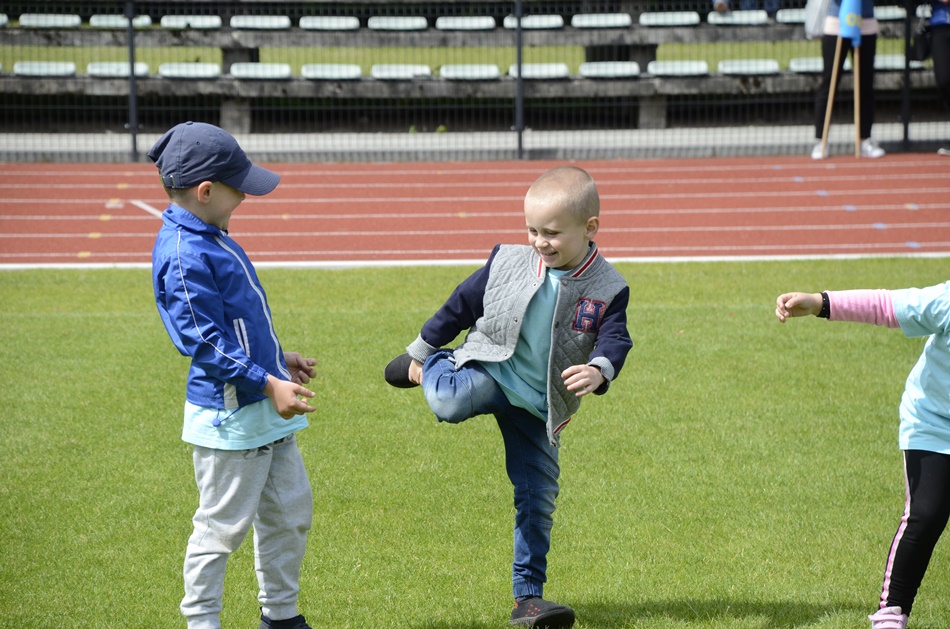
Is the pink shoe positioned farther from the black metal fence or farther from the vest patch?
the black metal fence

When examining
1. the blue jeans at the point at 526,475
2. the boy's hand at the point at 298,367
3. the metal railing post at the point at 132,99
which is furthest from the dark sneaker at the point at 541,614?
the metal railing post at the point at 132,99

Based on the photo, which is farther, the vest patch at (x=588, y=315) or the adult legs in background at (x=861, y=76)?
the adult legs in background at (x=861, y=76)

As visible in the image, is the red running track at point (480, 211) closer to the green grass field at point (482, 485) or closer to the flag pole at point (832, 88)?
the flag pole at point (832, 88)

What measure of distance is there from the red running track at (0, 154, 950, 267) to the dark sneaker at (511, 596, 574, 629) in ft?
24.0

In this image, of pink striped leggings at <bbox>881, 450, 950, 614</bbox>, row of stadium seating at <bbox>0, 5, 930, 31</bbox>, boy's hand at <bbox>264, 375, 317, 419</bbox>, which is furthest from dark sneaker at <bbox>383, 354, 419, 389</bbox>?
row of stadium seating at <bbox>0, 5, 930, 31</bbox>

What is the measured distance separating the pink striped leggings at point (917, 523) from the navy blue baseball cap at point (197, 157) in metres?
2.41

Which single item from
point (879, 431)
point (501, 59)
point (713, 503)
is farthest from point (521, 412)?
point (501, 59)

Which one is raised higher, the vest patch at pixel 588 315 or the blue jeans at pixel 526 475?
the vest patch at pixel 588 315

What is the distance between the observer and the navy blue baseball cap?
142 inches

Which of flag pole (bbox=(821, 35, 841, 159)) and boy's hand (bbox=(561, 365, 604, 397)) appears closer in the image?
boy's hand (bbox=(561, 365, 604, 397))

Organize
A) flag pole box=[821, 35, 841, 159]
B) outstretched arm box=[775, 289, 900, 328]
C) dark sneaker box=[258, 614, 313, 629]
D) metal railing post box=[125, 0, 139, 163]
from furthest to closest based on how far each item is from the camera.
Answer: metal railing post box=[125, 0, 139, 163], flag pole box=[821, 35, 841, 159], dark sneaker box=[258, 614, 313, 629], outstretched arm box=[775, 289, 900, 328]

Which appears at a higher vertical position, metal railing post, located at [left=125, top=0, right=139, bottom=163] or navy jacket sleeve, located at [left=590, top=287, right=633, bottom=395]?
metal railing post, located at [left=125, top=0, right=139, bottom=163]

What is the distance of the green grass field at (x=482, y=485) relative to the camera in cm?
434

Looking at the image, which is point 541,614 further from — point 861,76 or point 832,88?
point 861,76
